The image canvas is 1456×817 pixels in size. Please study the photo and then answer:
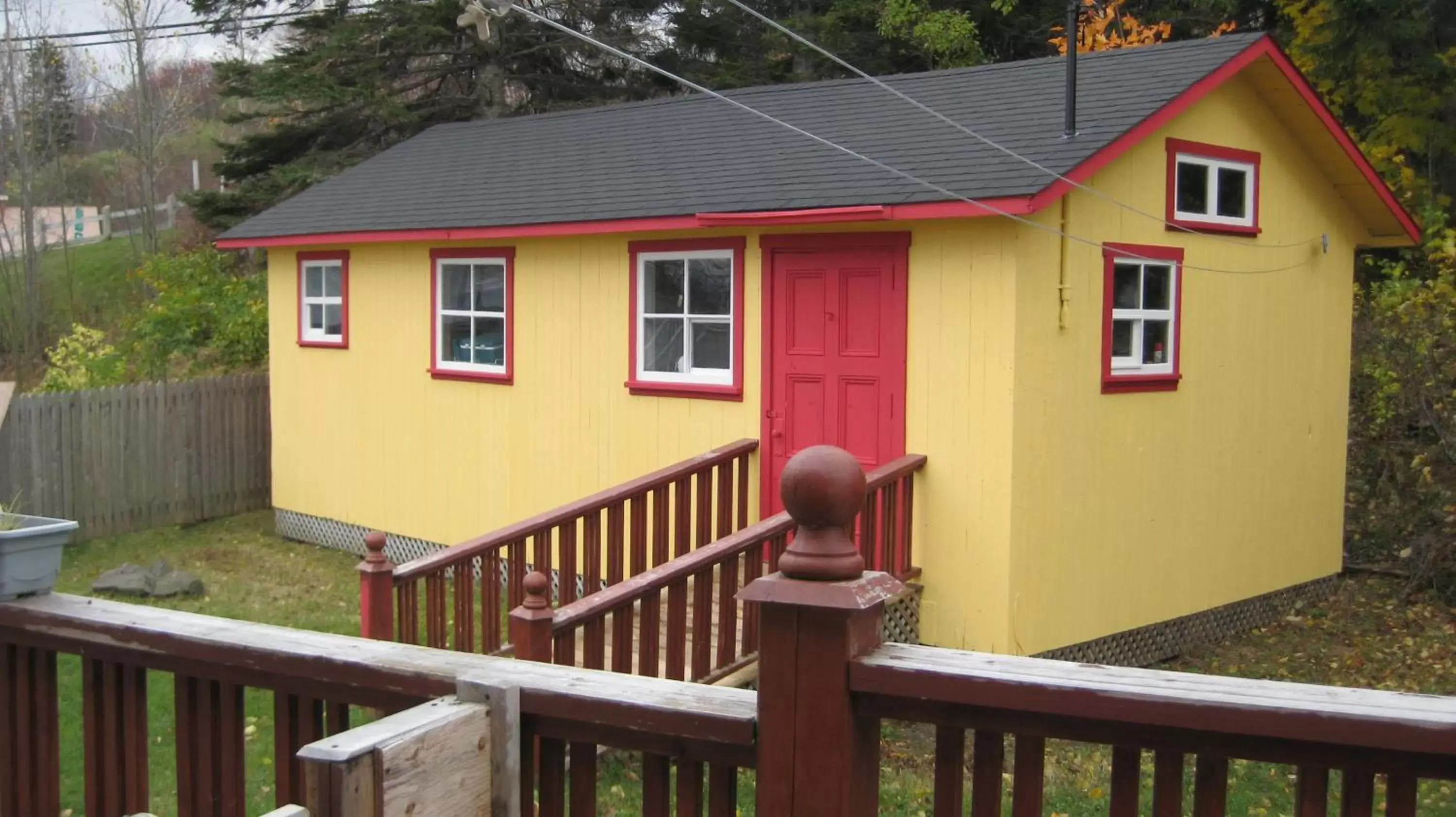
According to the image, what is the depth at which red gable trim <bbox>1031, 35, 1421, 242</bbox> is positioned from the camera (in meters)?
8.21

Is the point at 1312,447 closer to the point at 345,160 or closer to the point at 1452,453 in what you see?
the point at 1452,453

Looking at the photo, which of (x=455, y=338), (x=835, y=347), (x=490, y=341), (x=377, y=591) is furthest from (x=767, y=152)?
(x=377, y=591)

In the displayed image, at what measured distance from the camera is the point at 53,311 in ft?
95.1

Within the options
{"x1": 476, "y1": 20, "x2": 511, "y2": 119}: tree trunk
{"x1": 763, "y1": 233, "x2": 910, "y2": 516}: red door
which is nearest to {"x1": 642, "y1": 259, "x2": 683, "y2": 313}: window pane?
{"x1": 763, "y1": 233, "x2": 910, "y2": 516}: red door

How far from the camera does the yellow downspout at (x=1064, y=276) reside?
8586 mm

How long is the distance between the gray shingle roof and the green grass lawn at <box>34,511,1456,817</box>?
3.21 metres

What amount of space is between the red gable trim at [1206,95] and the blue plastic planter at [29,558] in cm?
581

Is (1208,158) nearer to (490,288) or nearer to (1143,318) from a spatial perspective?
(1143,318)

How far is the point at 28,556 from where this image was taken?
3.34m

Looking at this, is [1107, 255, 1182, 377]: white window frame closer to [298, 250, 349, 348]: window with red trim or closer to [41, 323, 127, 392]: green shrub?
[298, 250, 349, 348]: window with red trim

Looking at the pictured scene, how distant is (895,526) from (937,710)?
252 inches

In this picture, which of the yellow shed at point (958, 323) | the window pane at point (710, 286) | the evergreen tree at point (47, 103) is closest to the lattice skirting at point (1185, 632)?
the yellow shed at point (958, 323)

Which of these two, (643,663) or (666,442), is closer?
(643,663)

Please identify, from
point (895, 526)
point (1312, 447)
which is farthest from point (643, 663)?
point (1312, 447)
